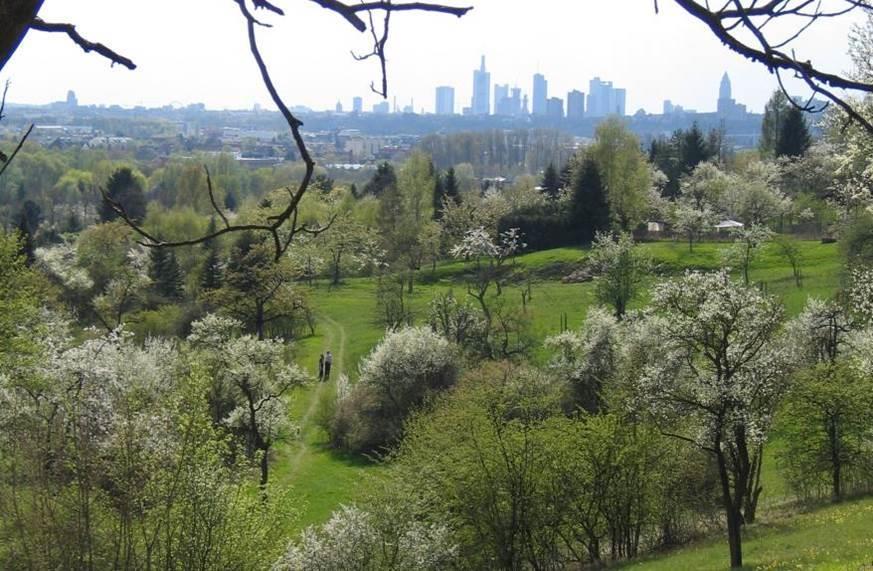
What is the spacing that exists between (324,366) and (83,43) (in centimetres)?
3575

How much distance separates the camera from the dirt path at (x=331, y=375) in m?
30.9

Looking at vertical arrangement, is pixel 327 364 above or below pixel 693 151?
below

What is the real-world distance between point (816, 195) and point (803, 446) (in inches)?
1524

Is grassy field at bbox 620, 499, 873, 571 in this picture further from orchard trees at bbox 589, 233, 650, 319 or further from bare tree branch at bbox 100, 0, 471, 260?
orchard trees at bbox 589, 233, 650, 319

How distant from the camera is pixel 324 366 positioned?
37281mm

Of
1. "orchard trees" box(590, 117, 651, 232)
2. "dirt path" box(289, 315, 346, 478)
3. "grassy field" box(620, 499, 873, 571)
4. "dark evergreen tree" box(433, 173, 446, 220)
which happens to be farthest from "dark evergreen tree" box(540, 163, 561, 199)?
"grassy field" box(620, 499, 873, 571)

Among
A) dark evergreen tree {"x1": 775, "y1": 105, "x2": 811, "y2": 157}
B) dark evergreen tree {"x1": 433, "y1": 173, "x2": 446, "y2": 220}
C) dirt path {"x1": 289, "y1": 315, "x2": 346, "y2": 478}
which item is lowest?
dirt path {"x1": 289, "y1": 315, "x2": 346, "y2": 478}

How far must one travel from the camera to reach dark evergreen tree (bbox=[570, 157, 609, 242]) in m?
55.9

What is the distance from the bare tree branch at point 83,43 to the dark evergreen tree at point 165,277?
4707 cm

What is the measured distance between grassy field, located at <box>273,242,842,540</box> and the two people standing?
355mm

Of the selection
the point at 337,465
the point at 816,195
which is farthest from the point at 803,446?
the point at 816,195

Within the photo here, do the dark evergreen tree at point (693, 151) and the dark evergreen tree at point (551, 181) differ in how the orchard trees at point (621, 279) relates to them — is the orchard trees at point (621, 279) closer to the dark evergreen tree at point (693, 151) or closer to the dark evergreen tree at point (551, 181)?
the dark evergreen tree at point (551, 181)

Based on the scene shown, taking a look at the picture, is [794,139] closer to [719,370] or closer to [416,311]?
[416,311]

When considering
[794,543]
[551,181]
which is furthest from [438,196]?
[794,543]
